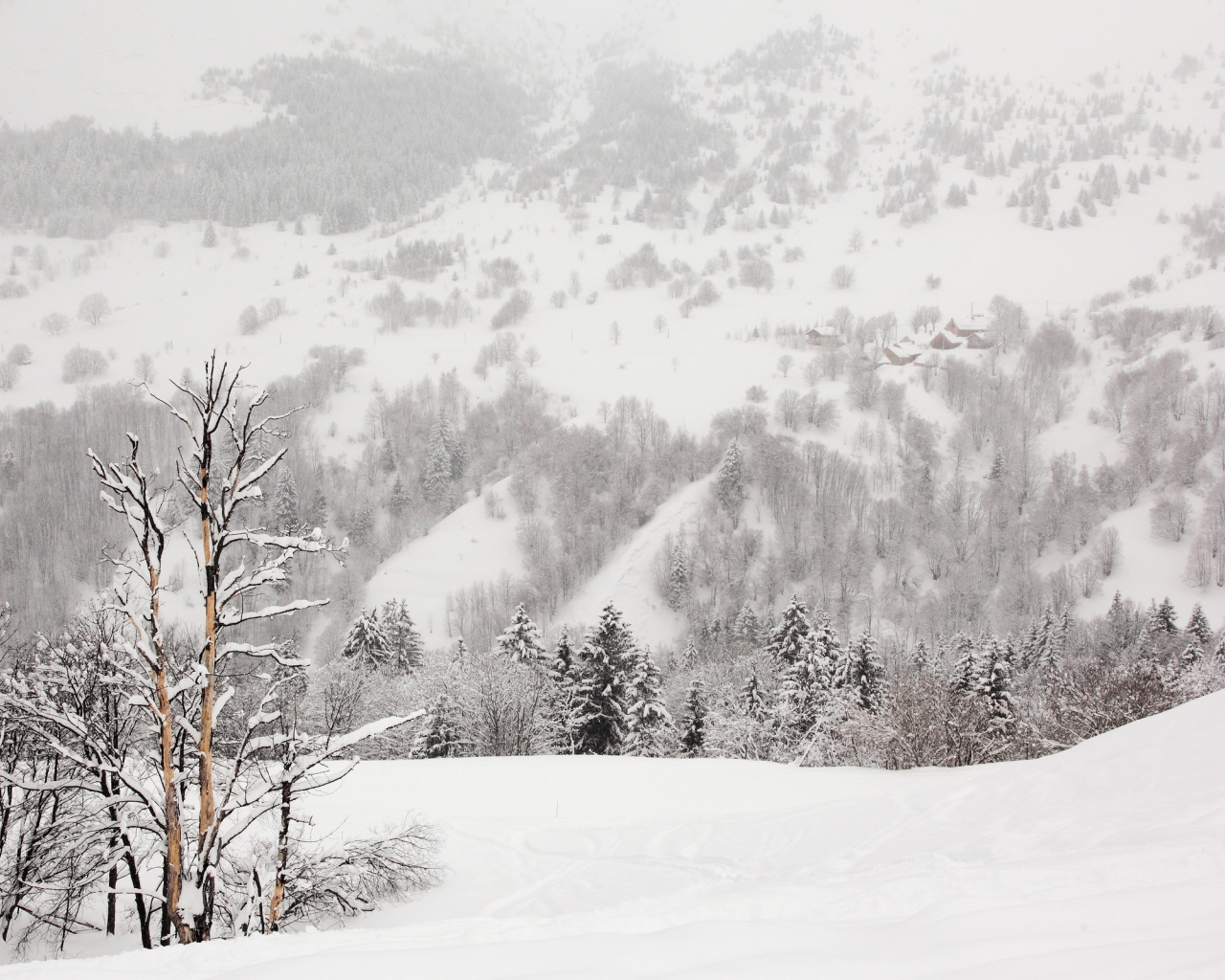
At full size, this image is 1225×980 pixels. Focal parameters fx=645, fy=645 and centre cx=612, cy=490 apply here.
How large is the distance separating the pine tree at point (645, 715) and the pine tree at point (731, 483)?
3696 cm

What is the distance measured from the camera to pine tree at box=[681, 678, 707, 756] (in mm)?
30094

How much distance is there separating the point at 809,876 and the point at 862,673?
27.1 metres

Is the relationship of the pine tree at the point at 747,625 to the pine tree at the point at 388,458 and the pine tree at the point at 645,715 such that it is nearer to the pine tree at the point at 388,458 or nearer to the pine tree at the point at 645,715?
the pine tree at the point at 645,715

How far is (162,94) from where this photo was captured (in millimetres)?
166000

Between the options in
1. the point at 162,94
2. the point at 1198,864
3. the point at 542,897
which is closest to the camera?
the point at 1198,864

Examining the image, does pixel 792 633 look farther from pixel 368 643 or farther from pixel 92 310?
pixel 92 310

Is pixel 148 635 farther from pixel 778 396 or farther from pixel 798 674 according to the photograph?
pixel 778 396

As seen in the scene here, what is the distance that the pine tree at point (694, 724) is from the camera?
30.1 meters

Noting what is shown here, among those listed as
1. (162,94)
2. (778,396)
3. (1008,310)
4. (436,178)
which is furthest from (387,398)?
(162,94)

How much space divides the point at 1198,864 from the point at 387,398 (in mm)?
85163

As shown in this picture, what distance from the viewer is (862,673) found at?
33062 mm

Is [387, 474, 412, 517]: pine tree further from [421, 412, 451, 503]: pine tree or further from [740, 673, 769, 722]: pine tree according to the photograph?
[740, 673, 769, 722]: pine tree

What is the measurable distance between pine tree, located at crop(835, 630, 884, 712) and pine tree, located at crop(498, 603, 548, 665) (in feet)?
52.9

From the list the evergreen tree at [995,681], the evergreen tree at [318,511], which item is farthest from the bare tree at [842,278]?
the evergreen tree at [995,681]
